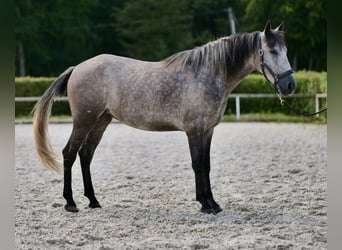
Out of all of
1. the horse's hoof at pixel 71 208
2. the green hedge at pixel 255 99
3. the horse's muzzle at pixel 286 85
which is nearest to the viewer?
the horse's muzzle at pixel 286 85

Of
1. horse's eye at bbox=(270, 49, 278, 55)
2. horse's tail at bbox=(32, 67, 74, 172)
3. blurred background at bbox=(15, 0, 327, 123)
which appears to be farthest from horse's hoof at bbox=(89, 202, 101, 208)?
horse's eye at bbox=(270, 49, 278, 55)

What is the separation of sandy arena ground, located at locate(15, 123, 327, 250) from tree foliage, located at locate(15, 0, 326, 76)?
3.52 ft

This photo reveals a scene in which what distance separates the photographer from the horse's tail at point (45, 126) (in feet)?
11.6

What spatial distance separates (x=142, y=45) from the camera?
448 centimetres

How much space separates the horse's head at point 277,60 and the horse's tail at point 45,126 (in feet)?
4.60

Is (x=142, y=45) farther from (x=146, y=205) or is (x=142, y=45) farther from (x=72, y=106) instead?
(x=146, y=205)

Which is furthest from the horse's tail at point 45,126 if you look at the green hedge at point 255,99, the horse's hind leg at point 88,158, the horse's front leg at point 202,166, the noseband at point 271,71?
the green hedge at point 255,99

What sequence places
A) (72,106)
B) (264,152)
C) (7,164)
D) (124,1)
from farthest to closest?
(264,152)
(124,1)
(72,106)
(7,164)

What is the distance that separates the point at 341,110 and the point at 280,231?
82cm

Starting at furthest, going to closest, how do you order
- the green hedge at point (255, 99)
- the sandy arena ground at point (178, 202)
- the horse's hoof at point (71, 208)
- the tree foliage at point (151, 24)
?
the green hedge at point (255, 99) → the tree foliage at point (151, 24) → the horse's hoof at point (71, 208) → the sandy arena ground at point (178, 202)

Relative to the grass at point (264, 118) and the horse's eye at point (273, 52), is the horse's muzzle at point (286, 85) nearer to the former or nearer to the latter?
the horse's eye at point (273, 52)

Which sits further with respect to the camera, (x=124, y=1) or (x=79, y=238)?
(x=124, y=1)

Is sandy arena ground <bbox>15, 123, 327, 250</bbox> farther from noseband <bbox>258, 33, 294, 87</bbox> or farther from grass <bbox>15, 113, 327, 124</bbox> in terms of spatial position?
noseband <bbox>258, 33, 294, 87</bbox>

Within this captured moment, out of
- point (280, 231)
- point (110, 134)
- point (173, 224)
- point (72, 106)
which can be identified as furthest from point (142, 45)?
point (110, 134)
